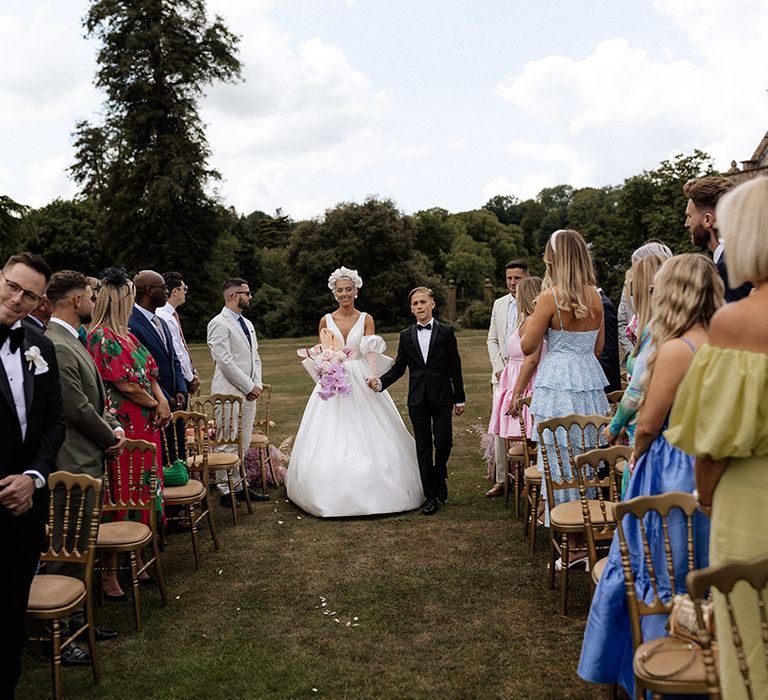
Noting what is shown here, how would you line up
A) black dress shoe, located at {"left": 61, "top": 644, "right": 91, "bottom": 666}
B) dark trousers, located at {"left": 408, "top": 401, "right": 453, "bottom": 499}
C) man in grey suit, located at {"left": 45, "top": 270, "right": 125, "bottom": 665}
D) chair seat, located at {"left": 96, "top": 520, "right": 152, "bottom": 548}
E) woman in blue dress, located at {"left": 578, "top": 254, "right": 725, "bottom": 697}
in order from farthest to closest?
dark trousers, located at {"left": 408, "top": 401, "right": 453, "bottom": 499} < chair seat, located at {"left": 96, "top": 520, "right": 152, "bottom": 548} < man in grey suit, located at {"left": 45, "top": 270, "right": 125, "bottom": 665} < black dress shoe, located at {"left": 61, "top": 644, "right": 91, "bottom": 666} < woman in blue dress, located at {"left": 578, "top": 254, "right": 725, "bottom": 697}

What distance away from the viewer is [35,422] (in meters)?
3.86

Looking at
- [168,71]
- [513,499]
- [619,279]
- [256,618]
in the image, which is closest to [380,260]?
[168,71]

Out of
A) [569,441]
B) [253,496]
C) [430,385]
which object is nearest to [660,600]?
[569,441]

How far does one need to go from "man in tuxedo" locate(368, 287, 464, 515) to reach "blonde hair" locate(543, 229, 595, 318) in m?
2.12

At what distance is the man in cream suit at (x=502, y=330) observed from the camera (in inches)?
322

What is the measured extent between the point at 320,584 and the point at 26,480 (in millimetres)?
2699

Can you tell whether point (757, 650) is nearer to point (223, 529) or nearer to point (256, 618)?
point (256, 618)

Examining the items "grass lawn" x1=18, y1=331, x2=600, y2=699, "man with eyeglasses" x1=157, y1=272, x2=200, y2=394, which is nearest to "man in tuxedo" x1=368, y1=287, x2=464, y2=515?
"grass lawn" x1=18, y1=331, x2=600, y2=699

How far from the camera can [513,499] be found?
8.07 m

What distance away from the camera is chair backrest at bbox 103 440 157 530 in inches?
206

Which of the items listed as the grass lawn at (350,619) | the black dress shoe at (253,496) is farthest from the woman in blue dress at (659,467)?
the black dress shoe at (253,496)

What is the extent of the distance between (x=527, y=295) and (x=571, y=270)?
172cm

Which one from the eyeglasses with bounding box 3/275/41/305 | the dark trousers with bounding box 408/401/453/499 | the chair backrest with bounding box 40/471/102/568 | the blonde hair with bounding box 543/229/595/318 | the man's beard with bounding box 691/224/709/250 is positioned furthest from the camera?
the dark trousers with bounding box 408/401/453/499

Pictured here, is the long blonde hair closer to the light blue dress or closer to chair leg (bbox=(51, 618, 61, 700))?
chair leg (bbox=(51, 618, 61, 700))
